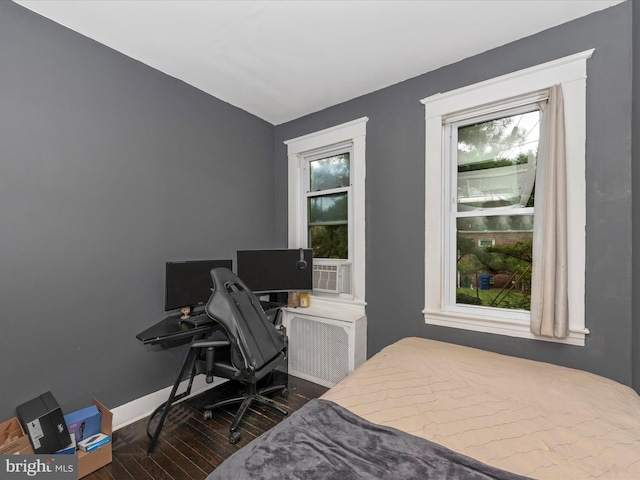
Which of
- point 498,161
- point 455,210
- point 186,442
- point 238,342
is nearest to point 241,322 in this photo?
point 238,342

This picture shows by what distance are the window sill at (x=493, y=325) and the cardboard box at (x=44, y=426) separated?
98.2 inches

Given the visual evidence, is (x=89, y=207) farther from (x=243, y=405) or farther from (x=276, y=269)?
(x=243, y=405)

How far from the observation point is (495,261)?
2238 millimetres

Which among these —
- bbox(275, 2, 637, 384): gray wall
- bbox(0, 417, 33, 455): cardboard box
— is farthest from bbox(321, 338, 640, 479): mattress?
bbox(0, 417, 33, 455): cardboard box

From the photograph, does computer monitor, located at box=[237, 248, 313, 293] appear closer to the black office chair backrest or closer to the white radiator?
the white radiator

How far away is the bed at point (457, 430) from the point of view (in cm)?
98

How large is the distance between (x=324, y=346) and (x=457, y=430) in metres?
1.67

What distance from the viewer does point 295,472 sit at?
37.6 inches

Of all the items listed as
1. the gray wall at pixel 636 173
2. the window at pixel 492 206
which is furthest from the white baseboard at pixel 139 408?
the gray wall at pixel 636 173

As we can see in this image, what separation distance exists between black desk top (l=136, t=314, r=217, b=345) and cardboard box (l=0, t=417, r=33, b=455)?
2.26ft

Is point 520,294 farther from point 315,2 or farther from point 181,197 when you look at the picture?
point 181,197

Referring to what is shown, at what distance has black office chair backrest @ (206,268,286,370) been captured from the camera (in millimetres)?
1830

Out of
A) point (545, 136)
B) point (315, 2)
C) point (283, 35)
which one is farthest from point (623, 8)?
point (283, 35)

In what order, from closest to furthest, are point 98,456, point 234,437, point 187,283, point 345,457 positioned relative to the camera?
point 345,457, point 98,456, point 234,437, point 187,283
